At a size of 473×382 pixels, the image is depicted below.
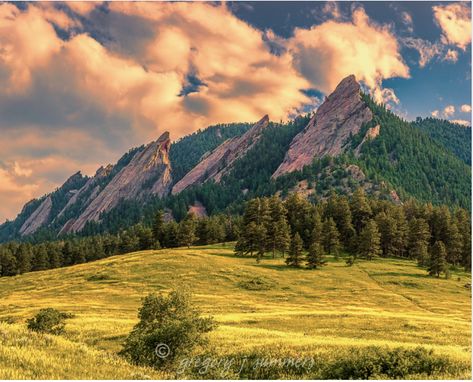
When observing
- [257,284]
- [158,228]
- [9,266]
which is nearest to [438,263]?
[257,284]

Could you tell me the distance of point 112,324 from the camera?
4606 cm

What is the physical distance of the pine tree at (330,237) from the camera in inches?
4803

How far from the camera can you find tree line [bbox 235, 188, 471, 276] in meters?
112

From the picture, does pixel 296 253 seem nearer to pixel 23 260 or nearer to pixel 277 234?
pixel 277 234

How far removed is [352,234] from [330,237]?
13.7 m

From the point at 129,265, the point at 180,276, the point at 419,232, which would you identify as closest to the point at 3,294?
the point at 129,265

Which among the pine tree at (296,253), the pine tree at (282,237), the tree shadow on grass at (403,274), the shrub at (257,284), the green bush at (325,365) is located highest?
the pine tree at (282,237)

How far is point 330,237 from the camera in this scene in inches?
4862

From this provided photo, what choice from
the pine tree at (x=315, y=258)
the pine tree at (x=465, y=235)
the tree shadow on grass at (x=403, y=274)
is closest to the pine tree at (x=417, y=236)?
the pine tree at (x=465, y=235)

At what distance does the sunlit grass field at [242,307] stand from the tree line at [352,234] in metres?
5.73

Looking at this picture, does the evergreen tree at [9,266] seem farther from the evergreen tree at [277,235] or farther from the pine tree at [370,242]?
the pine tree at [370,242]

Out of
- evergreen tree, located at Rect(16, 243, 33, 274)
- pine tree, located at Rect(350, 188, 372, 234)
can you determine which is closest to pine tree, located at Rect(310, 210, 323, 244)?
pine tree, located at Rect(350, 188, 372, 234)

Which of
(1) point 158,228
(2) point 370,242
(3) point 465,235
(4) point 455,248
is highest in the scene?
(1) point 158,228

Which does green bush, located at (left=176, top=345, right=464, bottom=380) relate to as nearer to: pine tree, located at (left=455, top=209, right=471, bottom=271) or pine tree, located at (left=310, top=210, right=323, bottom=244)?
pine tree, located at (left=310, top=210, right=323, bottom=244)
